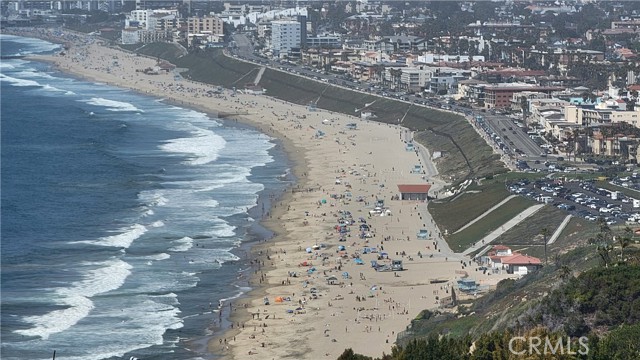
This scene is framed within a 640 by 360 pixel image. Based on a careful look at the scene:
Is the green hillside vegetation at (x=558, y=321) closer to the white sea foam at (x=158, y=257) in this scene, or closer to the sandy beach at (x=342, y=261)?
the sandy beach at (x=342, y=261)

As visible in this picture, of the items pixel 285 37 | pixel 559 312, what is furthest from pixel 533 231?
pixel 285 37

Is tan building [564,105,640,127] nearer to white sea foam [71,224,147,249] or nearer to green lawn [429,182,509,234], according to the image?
green lawn [429,182,509,234]

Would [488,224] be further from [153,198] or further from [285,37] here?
[285,37]

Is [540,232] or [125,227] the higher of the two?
[540,232]

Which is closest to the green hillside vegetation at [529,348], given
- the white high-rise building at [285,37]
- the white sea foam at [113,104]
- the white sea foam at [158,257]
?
the white sea foam at [158,257]

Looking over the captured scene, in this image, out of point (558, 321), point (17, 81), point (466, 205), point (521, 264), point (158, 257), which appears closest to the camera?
point (558, 321)

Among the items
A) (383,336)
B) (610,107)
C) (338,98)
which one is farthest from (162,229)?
(338,98)

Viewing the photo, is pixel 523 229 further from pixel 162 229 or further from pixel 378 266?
pixel 162 229
